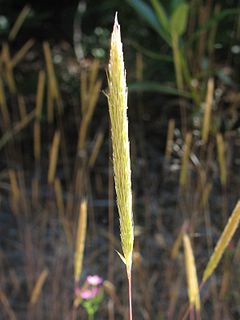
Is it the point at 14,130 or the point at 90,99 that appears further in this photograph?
the point at 14,130

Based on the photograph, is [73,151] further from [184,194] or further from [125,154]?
[125,154]

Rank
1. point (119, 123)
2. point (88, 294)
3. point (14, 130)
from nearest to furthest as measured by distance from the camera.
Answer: point (119, 123), point (88, 294), point (14, 130)

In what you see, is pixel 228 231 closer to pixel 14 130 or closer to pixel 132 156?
pixel 14 130

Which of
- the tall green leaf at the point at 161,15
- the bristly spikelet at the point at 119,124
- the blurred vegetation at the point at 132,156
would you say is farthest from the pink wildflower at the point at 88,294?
the tall green leaf at the point at 161,15

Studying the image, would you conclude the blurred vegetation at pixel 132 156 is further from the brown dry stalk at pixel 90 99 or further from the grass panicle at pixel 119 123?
the grass panicle at pixel 119 123

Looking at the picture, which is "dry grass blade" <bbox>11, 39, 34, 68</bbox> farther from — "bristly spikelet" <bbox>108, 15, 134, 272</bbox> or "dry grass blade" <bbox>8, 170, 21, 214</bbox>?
"bristly spikelet" <bbox>108, 15, 134, 272</bbox>

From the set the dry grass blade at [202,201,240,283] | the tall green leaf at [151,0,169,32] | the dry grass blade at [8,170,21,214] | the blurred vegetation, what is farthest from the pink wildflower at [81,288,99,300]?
the tall green leaf at [151,0,169,32]

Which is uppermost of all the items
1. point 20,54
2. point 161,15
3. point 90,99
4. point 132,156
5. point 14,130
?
point 161,15

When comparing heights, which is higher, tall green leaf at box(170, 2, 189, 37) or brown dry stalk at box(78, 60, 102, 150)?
tall green leaf at box(170, 2, 189, 37)

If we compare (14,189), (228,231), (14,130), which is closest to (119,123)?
(228,231)
